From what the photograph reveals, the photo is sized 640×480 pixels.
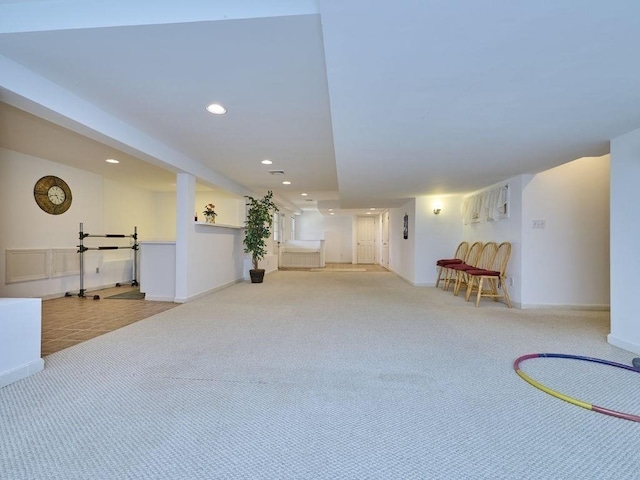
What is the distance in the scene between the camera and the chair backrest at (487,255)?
4.90 metres

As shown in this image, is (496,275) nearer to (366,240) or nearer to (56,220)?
(56,220)

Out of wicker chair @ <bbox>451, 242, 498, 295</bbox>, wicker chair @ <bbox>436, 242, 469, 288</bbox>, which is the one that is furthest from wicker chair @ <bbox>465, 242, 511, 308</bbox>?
wicker chair @ <bbox>436, 242, 469, 288</bbox>

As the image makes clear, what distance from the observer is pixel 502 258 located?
4742 mm

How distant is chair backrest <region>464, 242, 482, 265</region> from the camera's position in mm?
5420

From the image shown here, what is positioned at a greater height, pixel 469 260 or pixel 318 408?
pixel 469 260

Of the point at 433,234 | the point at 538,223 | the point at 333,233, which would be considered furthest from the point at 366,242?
the point at 538,223

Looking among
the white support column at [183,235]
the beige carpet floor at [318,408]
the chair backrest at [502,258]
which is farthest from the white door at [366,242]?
the beige carpet floor at [318,408]

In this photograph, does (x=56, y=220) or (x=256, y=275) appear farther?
(x=256, y=275)

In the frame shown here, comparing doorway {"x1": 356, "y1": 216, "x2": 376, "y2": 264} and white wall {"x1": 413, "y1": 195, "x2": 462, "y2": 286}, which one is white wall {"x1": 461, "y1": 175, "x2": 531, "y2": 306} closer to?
white wall {"x1": 413, "y1": 195, "x2": 462, "y2": 286}

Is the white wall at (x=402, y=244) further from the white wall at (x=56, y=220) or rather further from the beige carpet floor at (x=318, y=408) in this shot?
the white wall at (x=56, y=220)

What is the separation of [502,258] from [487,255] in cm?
41

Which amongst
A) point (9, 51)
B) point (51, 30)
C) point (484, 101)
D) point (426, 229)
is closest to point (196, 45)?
point (51, 30)

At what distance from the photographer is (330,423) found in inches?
60.2

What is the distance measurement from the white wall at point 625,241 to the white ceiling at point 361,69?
9.2 inches
